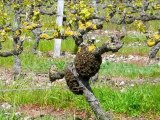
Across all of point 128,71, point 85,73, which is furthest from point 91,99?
point 128,71

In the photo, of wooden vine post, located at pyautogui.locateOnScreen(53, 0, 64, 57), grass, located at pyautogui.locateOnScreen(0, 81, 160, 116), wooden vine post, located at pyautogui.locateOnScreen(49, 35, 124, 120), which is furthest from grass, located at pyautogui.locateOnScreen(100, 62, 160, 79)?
wooden vine post, located at pyautogui.locateOnScreen(49, 35, 124, 120)

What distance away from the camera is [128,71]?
15.4 metres

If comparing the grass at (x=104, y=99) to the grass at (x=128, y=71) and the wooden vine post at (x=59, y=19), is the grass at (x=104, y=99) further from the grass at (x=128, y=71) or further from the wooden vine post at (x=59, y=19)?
the wooden vine post at (x=59, y=19)

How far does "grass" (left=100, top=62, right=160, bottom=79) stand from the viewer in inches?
576

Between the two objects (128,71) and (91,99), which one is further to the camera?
(128,71)

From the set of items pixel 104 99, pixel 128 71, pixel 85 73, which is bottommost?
pixel 128 71

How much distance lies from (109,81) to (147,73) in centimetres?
194

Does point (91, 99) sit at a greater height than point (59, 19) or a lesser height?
greater

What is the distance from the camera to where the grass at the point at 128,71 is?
1462cm

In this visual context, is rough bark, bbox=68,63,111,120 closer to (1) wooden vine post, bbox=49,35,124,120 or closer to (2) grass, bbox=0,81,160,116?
(1) wooden vine post, bbox=49,35,124,120

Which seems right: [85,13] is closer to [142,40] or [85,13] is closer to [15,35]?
[15,35]

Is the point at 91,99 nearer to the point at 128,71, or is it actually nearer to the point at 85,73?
the point at 85,73

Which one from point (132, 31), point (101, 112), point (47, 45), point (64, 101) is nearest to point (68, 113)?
point (64, 101)

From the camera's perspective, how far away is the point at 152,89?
9906mm
